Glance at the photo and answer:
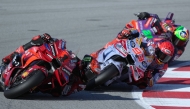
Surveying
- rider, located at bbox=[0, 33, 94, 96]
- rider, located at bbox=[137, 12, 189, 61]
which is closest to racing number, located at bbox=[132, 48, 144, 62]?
rider, located at bbox=[0, 33, 94, 96]

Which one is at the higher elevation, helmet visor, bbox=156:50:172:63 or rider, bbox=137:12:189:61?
helmet visor, bbox=156:50:172:63

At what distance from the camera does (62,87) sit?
7742 mm

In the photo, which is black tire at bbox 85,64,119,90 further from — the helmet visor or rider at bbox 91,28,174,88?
the helmet visor

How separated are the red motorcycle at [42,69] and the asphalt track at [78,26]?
0.57 feet

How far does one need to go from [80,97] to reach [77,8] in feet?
35.5

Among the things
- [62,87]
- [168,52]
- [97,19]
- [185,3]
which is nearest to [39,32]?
[97,19]

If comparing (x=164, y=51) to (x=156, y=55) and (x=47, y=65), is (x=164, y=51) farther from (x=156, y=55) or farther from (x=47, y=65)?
(x=47, y=65)

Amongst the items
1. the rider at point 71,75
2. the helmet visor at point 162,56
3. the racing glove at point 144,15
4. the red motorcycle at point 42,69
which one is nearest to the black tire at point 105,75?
the rider at point 71,75

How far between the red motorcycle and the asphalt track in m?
0.17

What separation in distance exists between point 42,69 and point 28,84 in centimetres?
30

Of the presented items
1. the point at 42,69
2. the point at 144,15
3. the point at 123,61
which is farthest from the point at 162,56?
the point at 42,69

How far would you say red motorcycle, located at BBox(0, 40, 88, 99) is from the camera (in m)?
7.29

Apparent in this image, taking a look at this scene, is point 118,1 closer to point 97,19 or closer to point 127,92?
point 97,19

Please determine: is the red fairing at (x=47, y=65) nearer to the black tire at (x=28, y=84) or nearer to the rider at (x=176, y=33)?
the black tire at (x=28, y=84)
